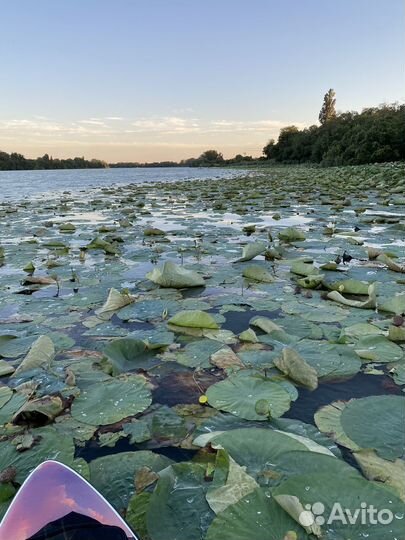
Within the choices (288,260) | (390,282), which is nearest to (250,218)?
(288,260)

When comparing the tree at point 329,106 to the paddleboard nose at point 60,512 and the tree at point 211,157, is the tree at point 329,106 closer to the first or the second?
the tree at point 211,157

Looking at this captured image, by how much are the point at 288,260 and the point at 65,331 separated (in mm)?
2042

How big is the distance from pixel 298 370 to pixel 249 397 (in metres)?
0.24

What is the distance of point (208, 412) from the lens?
1.41 metres

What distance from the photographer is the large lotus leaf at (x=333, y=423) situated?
1.23 metres

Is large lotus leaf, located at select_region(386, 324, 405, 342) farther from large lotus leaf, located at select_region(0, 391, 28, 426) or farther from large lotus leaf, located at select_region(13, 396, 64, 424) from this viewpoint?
large lotus leaf, located at select_region(0, 391, 28, 426)

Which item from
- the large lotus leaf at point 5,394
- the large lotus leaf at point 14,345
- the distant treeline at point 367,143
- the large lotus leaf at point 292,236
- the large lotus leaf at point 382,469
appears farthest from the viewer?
the distant treeline at point 367,143

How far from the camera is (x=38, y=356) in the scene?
1.77 m

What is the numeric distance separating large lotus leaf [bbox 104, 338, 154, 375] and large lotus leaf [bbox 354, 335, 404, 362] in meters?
0.93

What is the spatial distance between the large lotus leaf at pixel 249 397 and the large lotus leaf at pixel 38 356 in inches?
29.3

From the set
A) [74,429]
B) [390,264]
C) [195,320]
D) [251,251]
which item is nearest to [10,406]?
[74,429]

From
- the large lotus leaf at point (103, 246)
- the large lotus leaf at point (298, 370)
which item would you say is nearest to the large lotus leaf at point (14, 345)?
the large lotus leaf at point (298, 370)

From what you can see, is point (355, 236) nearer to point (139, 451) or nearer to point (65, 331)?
point (65, 331)

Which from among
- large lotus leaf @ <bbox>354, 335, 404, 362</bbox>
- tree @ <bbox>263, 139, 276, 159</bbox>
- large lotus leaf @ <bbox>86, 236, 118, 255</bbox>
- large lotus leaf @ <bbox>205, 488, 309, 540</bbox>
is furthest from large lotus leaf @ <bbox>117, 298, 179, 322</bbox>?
tree @ <bbox>263, 139, 276, 159</bbox>
